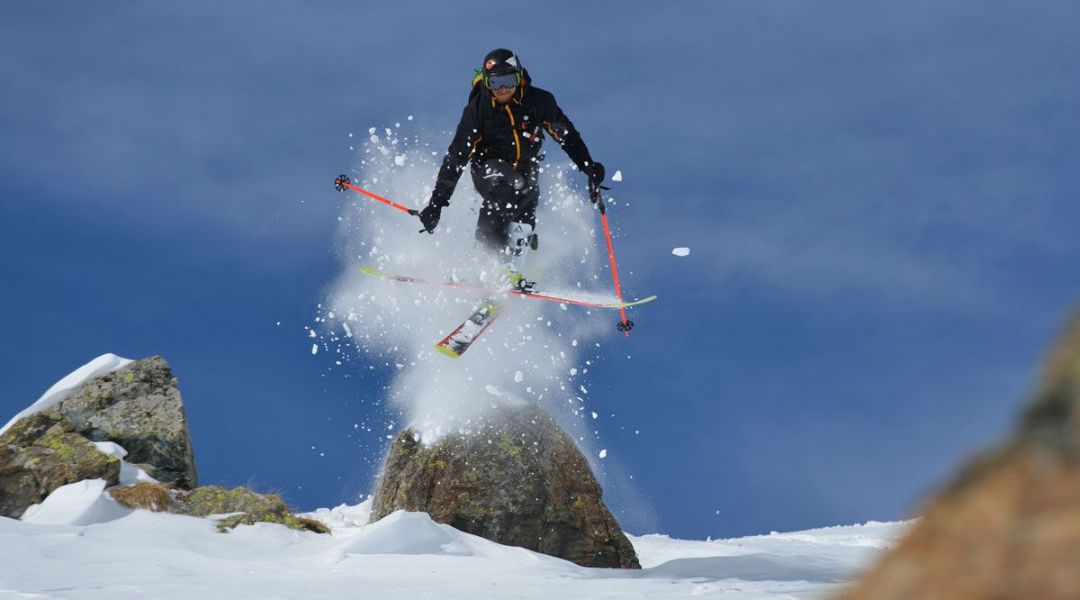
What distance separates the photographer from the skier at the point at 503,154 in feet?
A: 39.1

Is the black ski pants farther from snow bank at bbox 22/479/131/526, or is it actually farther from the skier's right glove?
snow bank at bbox 22/479/131/526

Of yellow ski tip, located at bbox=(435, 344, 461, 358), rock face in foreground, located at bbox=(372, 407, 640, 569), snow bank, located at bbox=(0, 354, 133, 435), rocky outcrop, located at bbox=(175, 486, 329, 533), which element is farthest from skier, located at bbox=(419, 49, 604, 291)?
snow bank, located at bbox=(0, 354, 133, 435)

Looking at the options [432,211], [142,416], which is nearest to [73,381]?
[142,416]

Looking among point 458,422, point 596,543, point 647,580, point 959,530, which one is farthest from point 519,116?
point 959,530

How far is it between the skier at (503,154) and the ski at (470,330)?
1.04 metres

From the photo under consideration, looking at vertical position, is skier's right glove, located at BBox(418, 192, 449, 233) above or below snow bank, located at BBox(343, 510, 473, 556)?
above

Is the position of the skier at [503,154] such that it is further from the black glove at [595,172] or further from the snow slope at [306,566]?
the snow slope at [306,566]

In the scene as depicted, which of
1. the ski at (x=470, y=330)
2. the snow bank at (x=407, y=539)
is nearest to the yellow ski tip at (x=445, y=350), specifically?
the ski at (x=470, y=330)

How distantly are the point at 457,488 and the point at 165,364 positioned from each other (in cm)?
577

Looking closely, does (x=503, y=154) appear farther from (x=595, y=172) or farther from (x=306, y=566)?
(x=306, y=566)

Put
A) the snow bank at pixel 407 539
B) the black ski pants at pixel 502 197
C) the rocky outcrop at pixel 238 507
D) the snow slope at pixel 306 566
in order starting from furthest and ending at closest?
the black ski pants at pixel 502 197 → the rocky outcrop at pixel 238 507 → the snow bank at pixel 407 539 → the snow slope at pixel 306 566

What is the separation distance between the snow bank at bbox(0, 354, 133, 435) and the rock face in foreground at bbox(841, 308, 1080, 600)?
567 inches

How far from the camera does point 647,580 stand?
764cm

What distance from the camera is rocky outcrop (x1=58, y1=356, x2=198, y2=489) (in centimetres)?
1291
